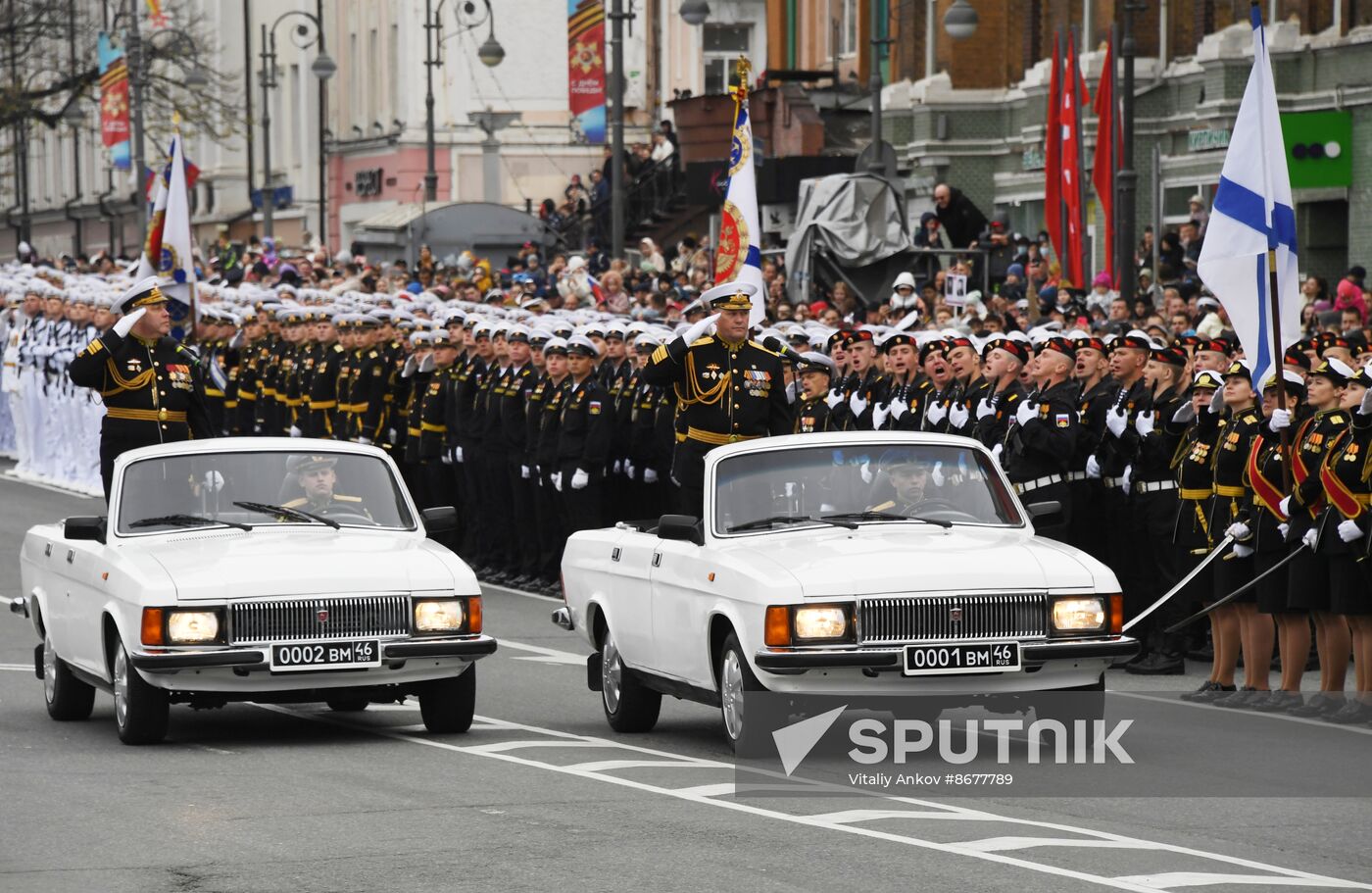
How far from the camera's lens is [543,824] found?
1074 cm

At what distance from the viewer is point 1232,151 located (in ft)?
52.4

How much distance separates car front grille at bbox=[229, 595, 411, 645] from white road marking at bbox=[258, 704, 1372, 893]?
681mm

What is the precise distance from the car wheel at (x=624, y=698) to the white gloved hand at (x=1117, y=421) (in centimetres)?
450

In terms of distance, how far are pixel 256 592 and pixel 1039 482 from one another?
6.38m

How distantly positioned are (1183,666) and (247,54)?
57514 millimetres

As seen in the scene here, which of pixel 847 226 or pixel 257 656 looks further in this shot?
pixel 847 226

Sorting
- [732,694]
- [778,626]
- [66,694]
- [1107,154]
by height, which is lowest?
[66,694]

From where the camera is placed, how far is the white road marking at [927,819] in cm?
948

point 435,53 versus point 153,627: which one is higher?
point 435,53

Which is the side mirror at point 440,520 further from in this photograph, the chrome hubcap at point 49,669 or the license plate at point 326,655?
the chrome hubcap at point 49,669

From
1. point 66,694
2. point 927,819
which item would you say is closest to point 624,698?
point 66,694

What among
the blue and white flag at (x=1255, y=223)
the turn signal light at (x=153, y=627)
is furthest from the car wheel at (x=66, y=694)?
the blue and white flag at (x=1255, y=223)

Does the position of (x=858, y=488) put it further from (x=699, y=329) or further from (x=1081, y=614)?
(x=699, y=329)

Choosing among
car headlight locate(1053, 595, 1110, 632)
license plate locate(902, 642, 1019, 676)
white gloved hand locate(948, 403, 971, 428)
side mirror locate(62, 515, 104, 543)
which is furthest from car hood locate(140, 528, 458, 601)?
white gloved hand locate(948, 403, 971, 428)
